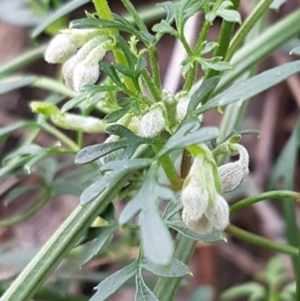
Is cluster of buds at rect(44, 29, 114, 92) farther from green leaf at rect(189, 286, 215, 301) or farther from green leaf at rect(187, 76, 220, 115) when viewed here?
green leaf at rect(189, 286, 215, 301)

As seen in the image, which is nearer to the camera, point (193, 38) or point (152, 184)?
point (152, 184)

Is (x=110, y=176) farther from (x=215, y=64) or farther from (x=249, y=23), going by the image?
(x=249, y=23)

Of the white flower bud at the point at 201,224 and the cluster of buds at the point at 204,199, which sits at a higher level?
the cluster of buds at the point at 204,199

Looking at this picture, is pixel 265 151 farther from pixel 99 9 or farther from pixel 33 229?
pixel 99 9

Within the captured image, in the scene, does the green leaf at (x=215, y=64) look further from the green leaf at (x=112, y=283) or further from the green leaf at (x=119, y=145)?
the green leaf at (x=112, y=283)

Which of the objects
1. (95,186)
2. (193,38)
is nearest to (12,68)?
(193,38)

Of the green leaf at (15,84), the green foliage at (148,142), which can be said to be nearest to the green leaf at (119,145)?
the green foliage at (148,142)
